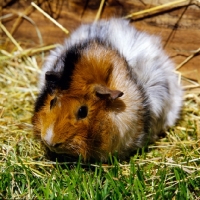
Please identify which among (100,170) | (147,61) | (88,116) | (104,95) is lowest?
(100,170)

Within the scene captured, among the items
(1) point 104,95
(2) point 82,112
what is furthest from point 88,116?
(1) point 104,95

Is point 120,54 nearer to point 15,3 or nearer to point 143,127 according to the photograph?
point 143,127

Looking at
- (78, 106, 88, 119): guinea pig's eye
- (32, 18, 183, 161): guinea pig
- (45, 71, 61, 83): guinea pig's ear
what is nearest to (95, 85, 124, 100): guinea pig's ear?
(32, 18, 183, 161): guinea pig

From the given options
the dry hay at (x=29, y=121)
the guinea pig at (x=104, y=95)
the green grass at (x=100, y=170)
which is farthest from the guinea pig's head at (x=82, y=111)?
the dry hay at (x=29, y=121)

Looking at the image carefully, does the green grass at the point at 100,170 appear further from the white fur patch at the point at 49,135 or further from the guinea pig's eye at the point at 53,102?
the guinea pig's eye at the point at 53,102

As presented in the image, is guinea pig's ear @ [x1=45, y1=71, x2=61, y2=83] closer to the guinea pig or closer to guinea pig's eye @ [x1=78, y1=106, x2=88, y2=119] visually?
the guinea pig

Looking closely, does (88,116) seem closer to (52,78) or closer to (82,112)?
(82,112)

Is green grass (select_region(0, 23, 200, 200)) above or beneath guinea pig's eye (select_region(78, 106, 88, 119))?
beneath
